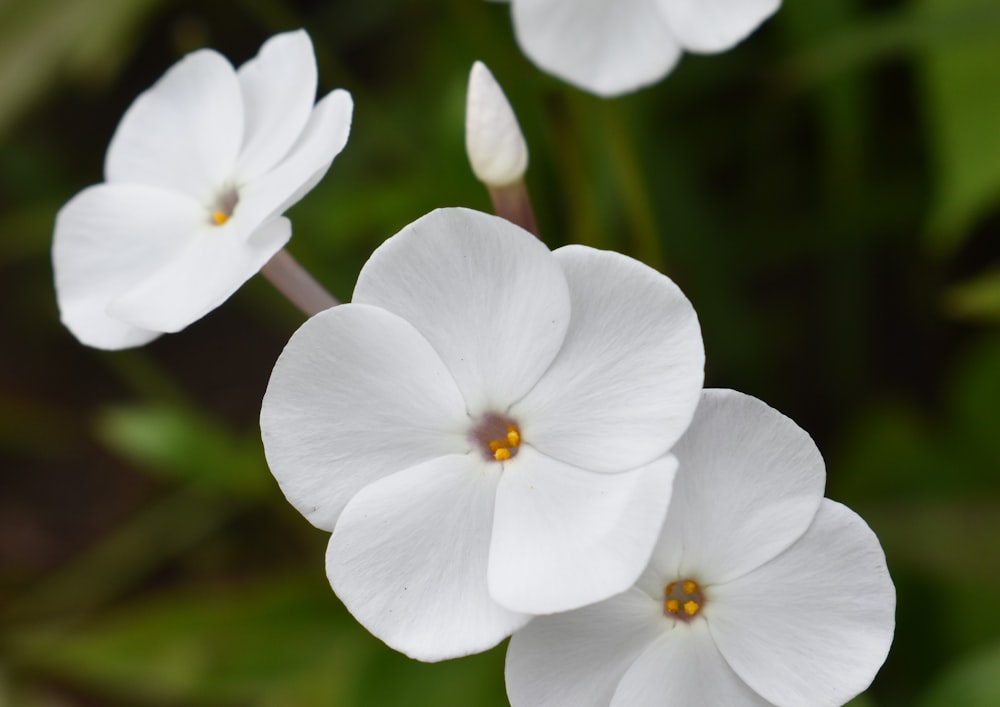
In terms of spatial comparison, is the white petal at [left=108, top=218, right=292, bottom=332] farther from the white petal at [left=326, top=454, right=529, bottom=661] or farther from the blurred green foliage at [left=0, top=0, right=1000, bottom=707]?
the blurred green foliage at [left=0, top=0, right=1000, bottom=707]

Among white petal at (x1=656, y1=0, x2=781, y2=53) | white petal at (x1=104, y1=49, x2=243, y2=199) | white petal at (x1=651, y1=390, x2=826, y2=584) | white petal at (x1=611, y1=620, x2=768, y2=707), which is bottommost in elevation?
white petal at (x1=611, y1=620, x2=768, y2=707)

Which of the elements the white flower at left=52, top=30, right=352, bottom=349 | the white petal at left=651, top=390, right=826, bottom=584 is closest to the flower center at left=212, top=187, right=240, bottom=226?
the white flower at left=52, top=30, right=352, bottom=349

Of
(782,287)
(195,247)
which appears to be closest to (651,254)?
(195,247)

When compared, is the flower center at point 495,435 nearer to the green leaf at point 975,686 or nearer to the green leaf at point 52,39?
the green leaf at point 975,686

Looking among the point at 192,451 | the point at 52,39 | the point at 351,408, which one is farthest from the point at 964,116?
the point at 52,39

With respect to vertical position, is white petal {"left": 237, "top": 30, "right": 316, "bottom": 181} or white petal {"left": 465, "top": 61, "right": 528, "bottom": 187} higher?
white petal {"left": 237, "top": 30, "right": 316, "bottom": 181}

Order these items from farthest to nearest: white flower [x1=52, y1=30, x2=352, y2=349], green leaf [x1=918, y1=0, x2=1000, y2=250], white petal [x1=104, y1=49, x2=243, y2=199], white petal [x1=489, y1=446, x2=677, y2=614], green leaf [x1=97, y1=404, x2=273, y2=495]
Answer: green leaf [x1=97, y1=404, x2=273, y2=495], green leaf [x1=918, y1=0, x2=1000, y2=250], white petal [x1=104, y1=49, x2=243, y2=199], white flower [x1=52, y1=30, x2=352, y2=349], white petal [x1=489, y1=446, x2=677, y2=614]

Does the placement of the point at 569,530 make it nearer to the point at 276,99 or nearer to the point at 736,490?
the point at 736,490

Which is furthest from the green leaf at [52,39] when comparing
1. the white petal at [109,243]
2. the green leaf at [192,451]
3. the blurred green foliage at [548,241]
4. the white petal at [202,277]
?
the white petal at [202,277]

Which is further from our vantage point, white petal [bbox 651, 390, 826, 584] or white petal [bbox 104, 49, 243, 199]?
white petal [bbox 104, 49, 243, 199]
